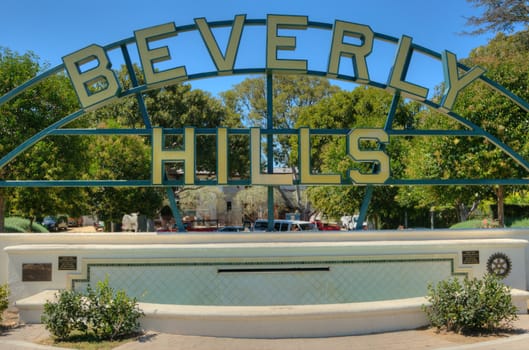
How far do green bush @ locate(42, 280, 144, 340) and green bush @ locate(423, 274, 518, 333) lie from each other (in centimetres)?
533

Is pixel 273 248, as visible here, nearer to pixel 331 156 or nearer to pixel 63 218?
pixel 331 156

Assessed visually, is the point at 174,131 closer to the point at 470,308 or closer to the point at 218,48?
the point at 218,48

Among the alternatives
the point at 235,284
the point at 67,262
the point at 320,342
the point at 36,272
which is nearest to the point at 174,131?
the point at 67,262

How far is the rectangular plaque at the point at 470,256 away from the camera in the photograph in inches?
457

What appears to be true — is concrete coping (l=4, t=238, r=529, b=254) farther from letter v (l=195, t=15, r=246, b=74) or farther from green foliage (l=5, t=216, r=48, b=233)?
green foliage (l=5, t=216, r=48, b=233)

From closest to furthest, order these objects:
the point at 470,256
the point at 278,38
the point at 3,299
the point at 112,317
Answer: the point at 112,317 → the point at 3,299 → the point at 470,256 → the point at 278,38

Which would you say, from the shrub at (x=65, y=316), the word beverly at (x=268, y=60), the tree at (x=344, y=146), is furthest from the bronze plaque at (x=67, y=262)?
the tree at (x=344, y=146)

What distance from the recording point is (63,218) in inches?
2227

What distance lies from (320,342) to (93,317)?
12.6 feet

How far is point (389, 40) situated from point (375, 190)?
21758mm

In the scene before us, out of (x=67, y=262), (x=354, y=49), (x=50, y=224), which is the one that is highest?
(x=354, y=49)

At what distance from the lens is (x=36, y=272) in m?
11.1

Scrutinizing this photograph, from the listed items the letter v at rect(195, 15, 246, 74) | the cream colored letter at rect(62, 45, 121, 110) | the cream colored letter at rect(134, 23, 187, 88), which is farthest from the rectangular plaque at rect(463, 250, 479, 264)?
the cream colored letter at rect(62, 45, 121, 110)

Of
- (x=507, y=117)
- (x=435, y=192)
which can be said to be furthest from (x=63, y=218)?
(x=507, y=117)
